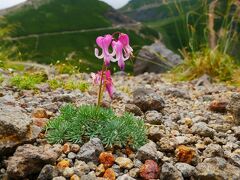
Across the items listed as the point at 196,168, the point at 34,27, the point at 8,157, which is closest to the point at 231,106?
the point at 196,168

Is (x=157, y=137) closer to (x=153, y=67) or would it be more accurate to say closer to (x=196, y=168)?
(x=196, y=168)

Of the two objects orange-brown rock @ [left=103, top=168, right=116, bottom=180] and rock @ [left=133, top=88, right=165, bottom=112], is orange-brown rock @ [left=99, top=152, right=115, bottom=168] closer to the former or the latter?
orange-brown rock @ [left=103, top=168, right=116, bottom=180]

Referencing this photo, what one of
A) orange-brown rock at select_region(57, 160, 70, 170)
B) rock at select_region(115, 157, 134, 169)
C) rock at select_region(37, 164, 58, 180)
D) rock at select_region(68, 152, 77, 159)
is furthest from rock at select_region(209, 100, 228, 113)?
rock at select_region(37, 164, 58, 180)

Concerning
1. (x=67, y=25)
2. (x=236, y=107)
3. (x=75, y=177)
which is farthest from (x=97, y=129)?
(x=67, y=25)

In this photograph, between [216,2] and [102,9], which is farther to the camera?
[102,9]

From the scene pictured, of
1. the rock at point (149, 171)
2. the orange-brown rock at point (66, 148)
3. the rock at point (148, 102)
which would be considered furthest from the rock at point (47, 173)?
the rock at point (148, 102)

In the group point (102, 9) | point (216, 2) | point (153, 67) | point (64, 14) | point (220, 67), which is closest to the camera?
point (216, 2)
